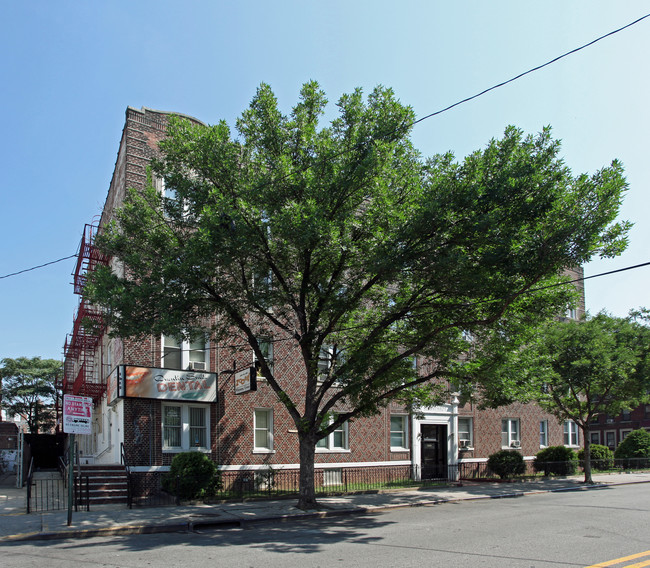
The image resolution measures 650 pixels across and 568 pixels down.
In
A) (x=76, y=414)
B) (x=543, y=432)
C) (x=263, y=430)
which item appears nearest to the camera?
(x=76, y=414)

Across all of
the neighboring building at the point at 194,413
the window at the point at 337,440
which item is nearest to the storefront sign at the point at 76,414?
the neighboring building at the point at 194,413

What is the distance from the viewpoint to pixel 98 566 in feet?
30.8

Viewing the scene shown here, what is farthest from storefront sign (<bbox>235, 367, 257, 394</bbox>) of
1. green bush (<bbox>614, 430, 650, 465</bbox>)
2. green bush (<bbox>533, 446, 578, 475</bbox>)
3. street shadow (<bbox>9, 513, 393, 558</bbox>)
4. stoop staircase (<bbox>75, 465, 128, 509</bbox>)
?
green bush (<bbox>614, 430, 650, 465</bbox>)

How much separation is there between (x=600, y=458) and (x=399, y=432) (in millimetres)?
15780

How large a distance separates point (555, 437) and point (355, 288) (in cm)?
2548

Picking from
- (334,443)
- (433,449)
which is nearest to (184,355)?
(334,443)

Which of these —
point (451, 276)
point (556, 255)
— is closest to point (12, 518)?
point (451, 276)

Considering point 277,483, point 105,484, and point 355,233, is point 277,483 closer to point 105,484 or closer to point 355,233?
point 105,484

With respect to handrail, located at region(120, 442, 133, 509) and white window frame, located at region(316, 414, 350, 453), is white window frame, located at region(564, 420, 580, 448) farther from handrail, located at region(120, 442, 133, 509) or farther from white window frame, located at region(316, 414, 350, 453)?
handrail, located at region(120, 442, 133, 509)

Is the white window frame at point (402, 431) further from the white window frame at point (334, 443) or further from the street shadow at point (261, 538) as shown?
the street shadow at point (261, 538)

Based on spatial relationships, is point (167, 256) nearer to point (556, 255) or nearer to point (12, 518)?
point (12, 518)

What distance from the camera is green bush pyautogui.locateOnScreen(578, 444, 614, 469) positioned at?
35.3 metres

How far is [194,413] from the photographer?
72.5 ft

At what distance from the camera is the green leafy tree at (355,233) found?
45.2 ft
